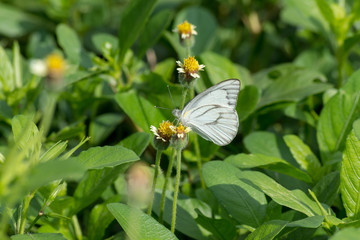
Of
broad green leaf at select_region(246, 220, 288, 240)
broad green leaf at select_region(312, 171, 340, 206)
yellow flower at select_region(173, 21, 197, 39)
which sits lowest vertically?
broad green leaf at select_region(312, 171, 340, 206)

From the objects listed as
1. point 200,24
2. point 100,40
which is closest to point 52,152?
point 100,40

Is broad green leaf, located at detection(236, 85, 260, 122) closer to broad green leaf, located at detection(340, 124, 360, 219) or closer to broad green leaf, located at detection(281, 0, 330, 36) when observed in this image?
broad green leaf, located at detection(340, 124, 360, 219)

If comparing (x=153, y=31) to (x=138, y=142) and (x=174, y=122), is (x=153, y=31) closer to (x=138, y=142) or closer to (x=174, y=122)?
(x=174, y=122)

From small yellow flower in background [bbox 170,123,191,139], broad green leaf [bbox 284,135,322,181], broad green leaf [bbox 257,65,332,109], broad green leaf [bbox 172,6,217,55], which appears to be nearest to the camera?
small yellow flower in background [bbox 170,123,191,139]

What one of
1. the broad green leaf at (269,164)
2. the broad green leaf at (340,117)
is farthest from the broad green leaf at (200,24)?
the broad green leaf at (269,164)

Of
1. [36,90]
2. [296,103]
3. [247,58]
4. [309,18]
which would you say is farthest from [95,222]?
[247,58]

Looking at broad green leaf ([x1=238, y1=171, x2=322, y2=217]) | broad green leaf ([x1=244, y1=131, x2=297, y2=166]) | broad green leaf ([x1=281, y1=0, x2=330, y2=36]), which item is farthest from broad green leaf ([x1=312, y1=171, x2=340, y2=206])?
broad green leaf ([x1=281, y1=0, x2=330, y2=36])

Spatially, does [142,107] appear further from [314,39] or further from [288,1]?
[314,39]
